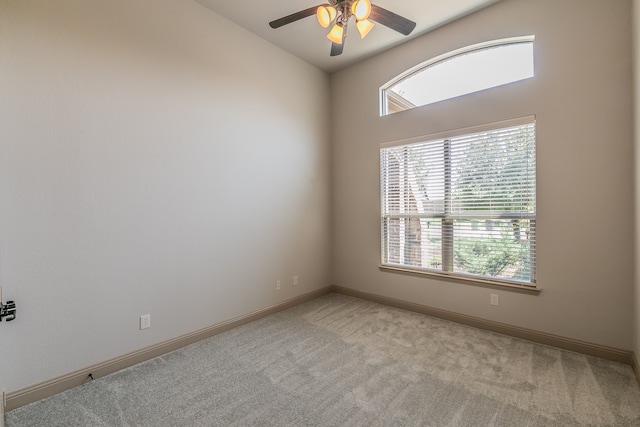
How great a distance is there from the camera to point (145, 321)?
243 cm

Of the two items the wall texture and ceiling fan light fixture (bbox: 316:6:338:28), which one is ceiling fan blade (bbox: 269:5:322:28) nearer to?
ceiling fan light fixture (bbox: 316:6:338:28)

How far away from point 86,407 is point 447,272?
3.34 meters

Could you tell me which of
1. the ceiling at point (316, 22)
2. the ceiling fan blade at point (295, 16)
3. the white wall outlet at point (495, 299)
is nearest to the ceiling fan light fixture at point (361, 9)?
the ceiling fan blade at point (295, 16)

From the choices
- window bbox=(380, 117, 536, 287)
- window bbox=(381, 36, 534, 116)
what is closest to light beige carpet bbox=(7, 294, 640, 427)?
window bbox=(380, 117, 536, 287)

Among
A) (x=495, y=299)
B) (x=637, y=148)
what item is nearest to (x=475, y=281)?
(x=495, y=299)

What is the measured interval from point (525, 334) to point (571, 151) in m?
1.74

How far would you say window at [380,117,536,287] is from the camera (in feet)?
9.11

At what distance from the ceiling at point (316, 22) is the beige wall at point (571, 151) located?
25 cm

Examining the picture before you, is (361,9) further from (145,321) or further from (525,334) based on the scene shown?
(525,334)

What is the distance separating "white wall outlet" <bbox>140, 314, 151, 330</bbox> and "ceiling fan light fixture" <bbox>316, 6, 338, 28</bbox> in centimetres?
273

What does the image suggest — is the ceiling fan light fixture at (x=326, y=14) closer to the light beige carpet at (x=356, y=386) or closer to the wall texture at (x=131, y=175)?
the wall texture at (x=131, y=175)

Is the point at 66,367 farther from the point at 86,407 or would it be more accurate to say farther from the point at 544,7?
the point at 544,7

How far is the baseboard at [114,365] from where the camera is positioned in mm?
1864

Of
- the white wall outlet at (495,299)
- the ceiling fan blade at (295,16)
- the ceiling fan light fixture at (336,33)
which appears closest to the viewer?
the ceiling fan blade at (295,16)
